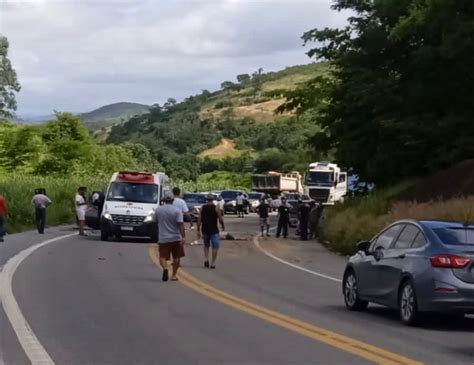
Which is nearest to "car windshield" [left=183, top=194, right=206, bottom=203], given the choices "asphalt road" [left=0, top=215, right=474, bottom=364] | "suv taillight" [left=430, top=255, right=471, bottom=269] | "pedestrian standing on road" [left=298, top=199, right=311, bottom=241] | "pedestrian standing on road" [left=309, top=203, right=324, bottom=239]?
"pedestrian standing on road" [left=309, top=203, right=324, bottom=239]

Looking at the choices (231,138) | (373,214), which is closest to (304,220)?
(373,214)

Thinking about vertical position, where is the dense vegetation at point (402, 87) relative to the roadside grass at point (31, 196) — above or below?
above

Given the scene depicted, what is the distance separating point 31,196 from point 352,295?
34230 millimetres

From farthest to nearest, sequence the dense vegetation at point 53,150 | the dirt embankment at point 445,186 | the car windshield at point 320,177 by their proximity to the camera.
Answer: the dense vegetation at point 53,150 → the car windshield at point 320,177 → the dirt embankment at point 445,186

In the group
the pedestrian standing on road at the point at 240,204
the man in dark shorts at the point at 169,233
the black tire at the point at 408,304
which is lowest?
the pedestrian standing on road at the point at 240,204

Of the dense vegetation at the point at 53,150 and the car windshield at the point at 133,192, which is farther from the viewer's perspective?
the dense vegetation at the point at 53,150

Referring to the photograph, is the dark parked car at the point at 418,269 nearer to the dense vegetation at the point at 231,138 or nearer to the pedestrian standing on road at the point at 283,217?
the pedestrian standing on road at the point at 283,217

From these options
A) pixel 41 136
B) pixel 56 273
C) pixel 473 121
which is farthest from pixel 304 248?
pixel 41 136

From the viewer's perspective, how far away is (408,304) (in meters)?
15.5

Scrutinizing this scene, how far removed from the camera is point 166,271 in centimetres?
2209

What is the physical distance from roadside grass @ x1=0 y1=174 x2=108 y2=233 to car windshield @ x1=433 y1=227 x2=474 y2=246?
2809 centimetres

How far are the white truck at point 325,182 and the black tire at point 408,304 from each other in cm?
5782

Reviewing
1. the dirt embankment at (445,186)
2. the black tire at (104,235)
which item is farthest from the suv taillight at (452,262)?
the black tire at (104,235)

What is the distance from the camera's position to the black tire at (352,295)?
17.5m
